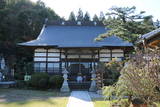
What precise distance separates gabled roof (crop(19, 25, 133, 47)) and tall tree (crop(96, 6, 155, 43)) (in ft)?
4.44

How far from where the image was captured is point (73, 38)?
23.4 m

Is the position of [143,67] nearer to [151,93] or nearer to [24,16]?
[151,93]

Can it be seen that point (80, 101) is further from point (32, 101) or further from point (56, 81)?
point (56, 81)

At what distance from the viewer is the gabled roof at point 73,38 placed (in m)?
20.6

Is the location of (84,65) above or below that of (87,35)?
below

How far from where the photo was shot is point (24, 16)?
28500 millimetres

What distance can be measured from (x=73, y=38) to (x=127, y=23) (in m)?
5.95

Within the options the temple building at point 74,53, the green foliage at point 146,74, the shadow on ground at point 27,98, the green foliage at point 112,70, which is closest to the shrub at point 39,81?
the shadow on ground at point 27,98

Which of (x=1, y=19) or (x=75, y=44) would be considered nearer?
(x=75, y=44)


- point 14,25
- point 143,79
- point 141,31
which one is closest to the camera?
point 143,79

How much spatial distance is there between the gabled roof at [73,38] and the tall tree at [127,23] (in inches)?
53.3

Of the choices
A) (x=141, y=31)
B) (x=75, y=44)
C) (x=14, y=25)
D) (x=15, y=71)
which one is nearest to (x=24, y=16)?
(x=14, y=25)

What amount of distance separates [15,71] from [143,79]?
20.4 meters

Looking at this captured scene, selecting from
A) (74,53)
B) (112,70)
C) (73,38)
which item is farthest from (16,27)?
(112,70)
